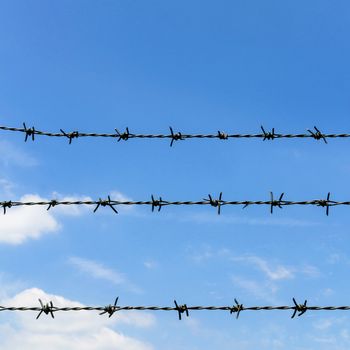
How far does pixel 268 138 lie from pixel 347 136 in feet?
2.24

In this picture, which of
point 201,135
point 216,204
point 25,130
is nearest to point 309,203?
point 216,204

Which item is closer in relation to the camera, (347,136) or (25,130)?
(347,136)

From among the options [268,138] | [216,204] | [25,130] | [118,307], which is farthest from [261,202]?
[25,130]

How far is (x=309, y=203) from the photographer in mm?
4555

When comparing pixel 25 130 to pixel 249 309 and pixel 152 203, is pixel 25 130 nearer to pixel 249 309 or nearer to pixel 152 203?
pixel 152 203

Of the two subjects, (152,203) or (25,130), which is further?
(25,130)

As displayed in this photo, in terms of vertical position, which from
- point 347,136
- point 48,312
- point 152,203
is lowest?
point 48,312

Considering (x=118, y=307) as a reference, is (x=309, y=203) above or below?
above

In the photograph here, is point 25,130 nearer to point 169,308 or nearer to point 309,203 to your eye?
point 169,308

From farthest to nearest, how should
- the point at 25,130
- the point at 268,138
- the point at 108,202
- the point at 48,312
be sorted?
the point at 25,130 → the point at 268,138 → the point at 108,202 → the point at 48,312

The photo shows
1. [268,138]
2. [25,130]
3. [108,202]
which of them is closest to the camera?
[108,202]

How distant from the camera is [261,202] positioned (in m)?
4.59

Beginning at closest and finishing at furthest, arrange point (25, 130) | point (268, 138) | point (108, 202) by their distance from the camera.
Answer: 1. point (108, 202)
2. point (268, 138)
3. point (25, 130)

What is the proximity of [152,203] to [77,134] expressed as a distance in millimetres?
1182
